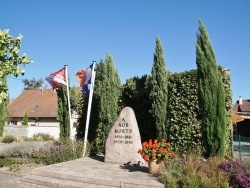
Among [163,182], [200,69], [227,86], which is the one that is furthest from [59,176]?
[227,86]

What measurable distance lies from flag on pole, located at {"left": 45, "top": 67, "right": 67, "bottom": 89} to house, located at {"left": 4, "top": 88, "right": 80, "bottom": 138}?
17.1 meters

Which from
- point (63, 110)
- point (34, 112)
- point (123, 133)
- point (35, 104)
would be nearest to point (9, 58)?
point (123, 133)

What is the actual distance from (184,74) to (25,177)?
24.6 feet

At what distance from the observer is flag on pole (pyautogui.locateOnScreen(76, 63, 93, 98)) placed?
13560 mm

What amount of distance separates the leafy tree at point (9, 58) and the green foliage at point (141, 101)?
7876mm

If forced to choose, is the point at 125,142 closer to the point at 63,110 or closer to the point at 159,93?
the point at 159,93

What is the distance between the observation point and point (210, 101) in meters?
10.1

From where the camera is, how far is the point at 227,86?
11.2 m

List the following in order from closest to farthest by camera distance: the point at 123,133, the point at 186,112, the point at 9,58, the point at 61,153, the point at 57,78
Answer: the point at 9,58 → the point at 123,133 → the point at 186,112 → the point at 61,153 → the point at 57,78

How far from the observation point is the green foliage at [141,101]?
1330 centimetres

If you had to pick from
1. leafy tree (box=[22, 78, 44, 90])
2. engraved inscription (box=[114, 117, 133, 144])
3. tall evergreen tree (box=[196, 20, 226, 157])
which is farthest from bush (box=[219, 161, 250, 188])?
leafy tree (box=[22, 78, 44, 90])

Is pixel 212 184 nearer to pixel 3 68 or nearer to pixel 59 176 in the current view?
pixel 59 176

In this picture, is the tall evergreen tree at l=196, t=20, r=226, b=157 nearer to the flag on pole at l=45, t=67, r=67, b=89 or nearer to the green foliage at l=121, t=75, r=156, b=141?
the green foliage at l=121, t=75, r=156, b=141

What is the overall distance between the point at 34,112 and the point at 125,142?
3114 centimetres
